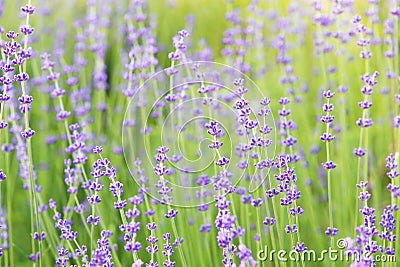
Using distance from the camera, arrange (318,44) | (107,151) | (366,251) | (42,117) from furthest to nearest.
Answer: (42,117) < (107,151) < (318,44) < (366,251)

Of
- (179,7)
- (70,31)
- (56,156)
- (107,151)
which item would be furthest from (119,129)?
(179,7)

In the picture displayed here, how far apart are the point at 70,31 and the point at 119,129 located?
1.99m

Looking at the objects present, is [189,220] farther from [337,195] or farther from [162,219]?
[337,195]

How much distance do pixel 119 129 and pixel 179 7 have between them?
2670mm

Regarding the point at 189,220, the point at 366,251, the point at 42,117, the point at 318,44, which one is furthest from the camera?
the point at 42,117

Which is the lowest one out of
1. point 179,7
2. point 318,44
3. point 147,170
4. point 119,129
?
point 147,170

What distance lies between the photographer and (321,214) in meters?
3.44

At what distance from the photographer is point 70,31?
18.2 ft

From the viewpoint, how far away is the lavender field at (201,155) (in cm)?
215

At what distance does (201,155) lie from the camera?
2838 millimetres

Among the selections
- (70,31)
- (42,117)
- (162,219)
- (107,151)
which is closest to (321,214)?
(162,219)

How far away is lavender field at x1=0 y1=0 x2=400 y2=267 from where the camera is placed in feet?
7.06

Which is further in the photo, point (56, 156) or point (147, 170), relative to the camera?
point (56, 156)

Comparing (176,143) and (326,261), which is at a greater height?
(176,143)
